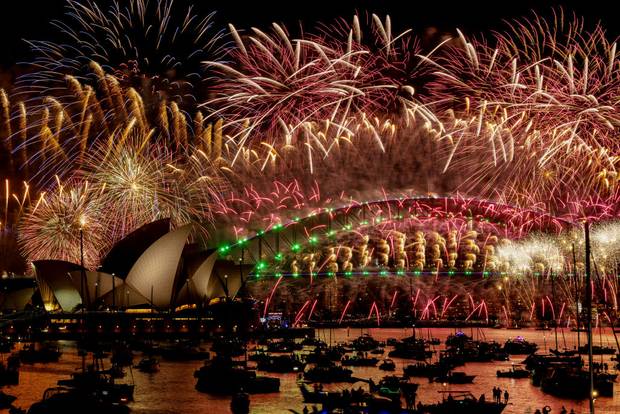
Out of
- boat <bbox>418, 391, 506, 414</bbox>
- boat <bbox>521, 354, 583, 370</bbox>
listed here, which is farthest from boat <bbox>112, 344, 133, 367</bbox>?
boat <bbox>521, 354, 583, 370</bbox>

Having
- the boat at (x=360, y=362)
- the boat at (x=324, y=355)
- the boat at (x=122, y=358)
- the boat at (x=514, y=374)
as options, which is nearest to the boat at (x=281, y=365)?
the boat at (x=324, y=355)

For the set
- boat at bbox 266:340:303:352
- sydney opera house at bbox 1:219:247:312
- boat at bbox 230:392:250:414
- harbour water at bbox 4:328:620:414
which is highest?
sydney opera house at bbox 1:219:247:312

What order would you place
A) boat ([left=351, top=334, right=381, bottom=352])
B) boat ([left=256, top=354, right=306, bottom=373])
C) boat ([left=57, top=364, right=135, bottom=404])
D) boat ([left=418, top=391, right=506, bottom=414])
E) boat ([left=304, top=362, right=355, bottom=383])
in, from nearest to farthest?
boat ([left=418, top=391, right=506, bottom=414]) → boat ([left=57, top=364, right=135, bottom=404]) → boat ([left=304, top=362, right=355, bottom=383]) → boat ([left=256, top=354, right=306, bottom=373]) → boat ([left=351, top=334, right=381, bottom=352])

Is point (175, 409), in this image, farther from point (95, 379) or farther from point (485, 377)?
point (485, 377)

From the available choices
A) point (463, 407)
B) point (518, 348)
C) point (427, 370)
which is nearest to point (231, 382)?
point (427, 370)

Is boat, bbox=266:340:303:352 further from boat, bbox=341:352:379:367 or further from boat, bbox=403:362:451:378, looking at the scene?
boat, bbox=403:362:451:378

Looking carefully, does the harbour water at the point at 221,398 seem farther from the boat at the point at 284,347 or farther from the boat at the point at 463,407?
the boat at the point at 284,347

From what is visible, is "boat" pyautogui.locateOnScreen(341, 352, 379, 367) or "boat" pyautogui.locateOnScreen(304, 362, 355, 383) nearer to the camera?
"boat" pyautogui.locateOnScreen(304, 362, 355, 383)

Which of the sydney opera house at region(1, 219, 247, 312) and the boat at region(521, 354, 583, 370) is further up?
the sydney opera house at region(1, 219, 247, 312)

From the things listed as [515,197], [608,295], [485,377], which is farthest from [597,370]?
[608,295]
